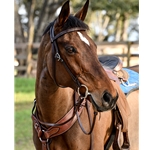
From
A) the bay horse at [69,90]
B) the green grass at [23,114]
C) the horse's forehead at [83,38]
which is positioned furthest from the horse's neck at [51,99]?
the green grass at [23,114]

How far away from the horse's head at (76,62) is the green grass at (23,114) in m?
3.08

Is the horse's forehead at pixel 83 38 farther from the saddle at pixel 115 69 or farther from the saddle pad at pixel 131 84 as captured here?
the saddle pad at pixel 131 84

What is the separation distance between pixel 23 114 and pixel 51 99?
525 cm

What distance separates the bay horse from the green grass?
2.70 metres

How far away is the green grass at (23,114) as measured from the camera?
5.67 meters

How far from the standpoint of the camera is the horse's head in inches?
90.7

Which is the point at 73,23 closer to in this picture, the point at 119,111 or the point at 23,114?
the point at 119,111

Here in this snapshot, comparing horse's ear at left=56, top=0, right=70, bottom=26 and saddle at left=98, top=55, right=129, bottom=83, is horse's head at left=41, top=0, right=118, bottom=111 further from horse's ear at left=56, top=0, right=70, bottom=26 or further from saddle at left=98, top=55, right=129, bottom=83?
saddle at left=98, top=55, right=129, bottom=83

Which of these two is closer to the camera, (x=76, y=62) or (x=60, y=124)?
(x=76, y=62)

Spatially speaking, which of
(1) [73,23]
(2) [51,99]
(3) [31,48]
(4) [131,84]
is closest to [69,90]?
(2) [51,99]

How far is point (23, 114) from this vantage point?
7.71 m

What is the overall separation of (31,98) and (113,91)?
280 inches

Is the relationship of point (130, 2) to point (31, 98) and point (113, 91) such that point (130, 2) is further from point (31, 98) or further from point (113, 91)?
point (113, 91)

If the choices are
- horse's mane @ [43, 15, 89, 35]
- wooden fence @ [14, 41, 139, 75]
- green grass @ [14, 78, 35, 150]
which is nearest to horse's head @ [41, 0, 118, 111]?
horse's mane @ [43, 15, 89, 35]
